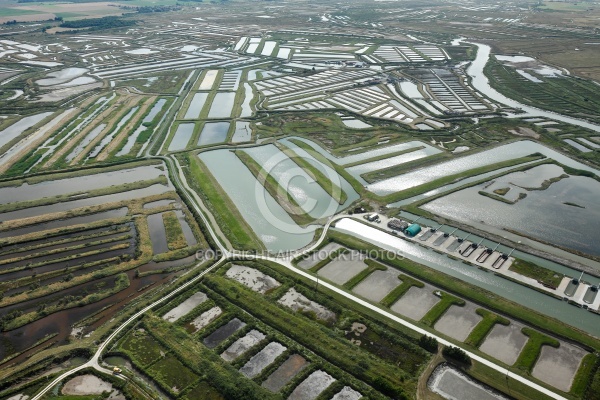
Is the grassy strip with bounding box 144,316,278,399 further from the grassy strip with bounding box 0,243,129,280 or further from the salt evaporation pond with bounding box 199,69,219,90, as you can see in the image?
the salt evaporation pond with bounding box 199,69,219,90

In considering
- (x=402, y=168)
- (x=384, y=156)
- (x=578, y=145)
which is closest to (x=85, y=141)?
(x=384, y=156)

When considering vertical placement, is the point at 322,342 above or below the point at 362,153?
below

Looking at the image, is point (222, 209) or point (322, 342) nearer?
point (322, 342)

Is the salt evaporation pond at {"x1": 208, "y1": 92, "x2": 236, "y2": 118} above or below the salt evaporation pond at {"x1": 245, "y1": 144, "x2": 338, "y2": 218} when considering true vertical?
above

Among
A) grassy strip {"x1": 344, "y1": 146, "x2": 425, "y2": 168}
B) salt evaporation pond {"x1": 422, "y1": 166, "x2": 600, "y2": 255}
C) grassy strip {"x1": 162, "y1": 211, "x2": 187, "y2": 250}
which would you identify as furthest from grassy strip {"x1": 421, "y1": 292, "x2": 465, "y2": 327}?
grassy strip {"x1": 344, "y1": 146, "x2": 425, "y2": 168}

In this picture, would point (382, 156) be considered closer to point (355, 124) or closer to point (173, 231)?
point (355, 124)

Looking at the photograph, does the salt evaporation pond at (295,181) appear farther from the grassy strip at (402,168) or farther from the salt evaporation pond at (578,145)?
the salt evaporation pond at (578,145)

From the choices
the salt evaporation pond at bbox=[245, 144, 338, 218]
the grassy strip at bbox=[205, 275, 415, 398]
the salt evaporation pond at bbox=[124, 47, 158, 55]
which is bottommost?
the grassy strip at bbox=[205, 275, 415, 398]
